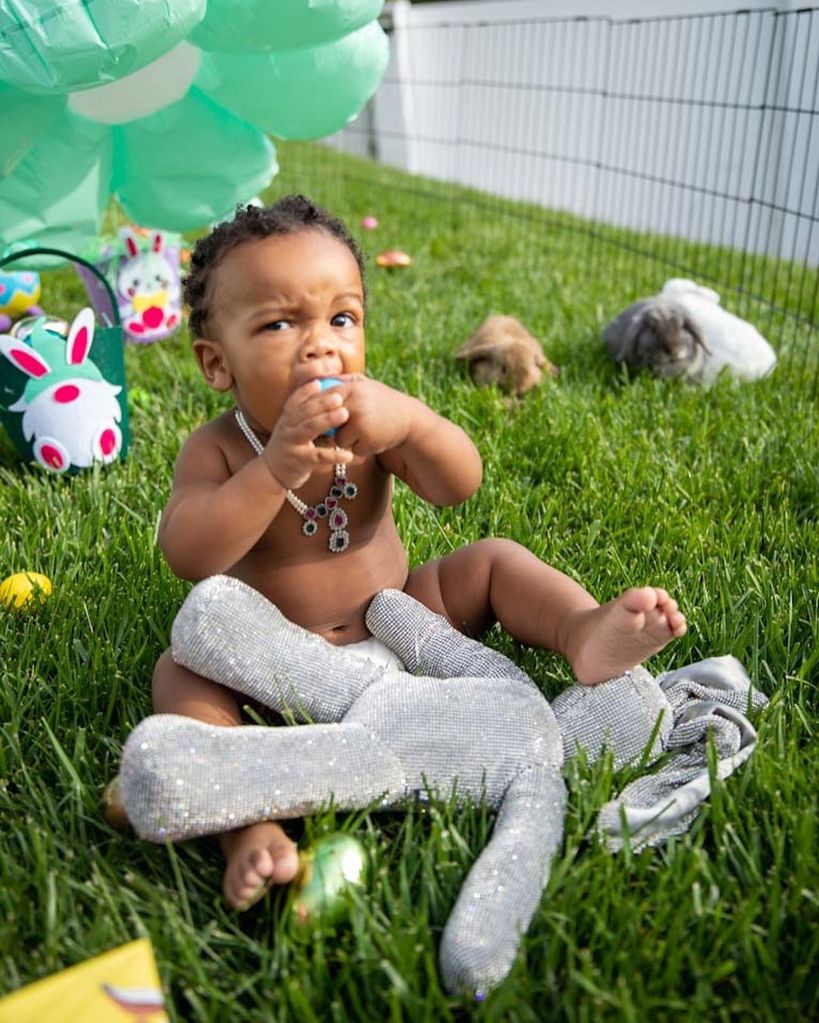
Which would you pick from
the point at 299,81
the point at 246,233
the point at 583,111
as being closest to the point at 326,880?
the point at 246,233

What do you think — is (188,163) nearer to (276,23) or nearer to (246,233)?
(276,23)

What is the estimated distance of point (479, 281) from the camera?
4008 mm

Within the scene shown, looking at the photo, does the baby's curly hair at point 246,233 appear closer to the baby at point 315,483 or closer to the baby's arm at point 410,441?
the baby at point 315,483

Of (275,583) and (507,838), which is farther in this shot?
(275,583)

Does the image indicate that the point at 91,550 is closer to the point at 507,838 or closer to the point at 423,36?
the point at 507,838

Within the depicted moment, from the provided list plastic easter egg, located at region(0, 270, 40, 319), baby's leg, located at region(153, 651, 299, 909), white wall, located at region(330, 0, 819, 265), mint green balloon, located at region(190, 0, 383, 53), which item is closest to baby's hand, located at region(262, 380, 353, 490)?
baby's leg, located at region(153, 651, 299, 909)

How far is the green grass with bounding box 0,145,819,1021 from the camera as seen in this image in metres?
1.02

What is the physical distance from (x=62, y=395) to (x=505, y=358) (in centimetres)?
104

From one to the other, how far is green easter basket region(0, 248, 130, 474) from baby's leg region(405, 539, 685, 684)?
0.91m

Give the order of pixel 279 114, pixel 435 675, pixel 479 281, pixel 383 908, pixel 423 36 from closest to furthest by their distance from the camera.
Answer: pixel 383 908 < pixel 435 675 < pixel 279 114 < pixel 479 281 < pixel 423 36

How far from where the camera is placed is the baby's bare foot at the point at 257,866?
1.08 m

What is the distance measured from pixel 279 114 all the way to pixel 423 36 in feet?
25.3

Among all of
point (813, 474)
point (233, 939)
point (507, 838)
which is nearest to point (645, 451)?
point (813, 474)

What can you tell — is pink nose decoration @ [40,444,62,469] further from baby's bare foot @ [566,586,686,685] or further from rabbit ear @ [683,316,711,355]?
rabbit ear @ [683,316,711,355]
